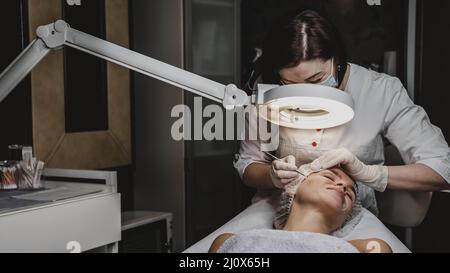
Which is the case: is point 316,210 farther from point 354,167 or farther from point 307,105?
point 307,105

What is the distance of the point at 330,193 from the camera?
1252 mm

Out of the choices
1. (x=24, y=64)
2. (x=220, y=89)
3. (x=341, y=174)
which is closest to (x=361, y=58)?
(x=341, y=174)

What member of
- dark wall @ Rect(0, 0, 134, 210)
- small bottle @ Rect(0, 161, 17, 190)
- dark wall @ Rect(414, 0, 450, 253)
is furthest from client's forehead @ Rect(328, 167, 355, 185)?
dark wall @ Rect(0, 0, 134, 210)

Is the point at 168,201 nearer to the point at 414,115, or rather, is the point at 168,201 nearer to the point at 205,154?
the point at 205,154

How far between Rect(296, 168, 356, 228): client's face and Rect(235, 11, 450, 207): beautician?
1.0 inches

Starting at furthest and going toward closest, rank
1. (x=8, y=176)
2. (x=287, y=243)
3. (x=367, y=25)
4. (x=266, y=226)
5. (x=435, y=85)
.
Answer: (x=367, y=25) < (x=435, y=85) < (x=8, y=176) < (x=266, y=226) < (x=287, y=243)

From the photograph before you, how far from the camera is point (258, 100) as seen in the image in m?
0.85

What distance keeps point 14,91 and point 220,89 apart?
44.9 inches

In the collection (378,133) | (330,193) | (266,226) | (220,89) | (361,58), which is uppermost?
(361,58)

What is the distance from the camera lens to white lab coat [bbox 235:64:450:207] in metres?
1.36

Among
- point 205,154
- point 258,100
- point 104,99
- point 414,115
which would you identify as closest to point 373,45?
point 414,115

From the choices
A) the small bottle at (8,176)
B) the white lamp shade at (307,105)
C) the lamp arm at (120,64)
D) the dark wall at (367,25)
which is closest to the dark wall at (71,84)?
the small bottle at (8,176)

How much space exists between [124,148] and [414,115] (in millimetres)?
1228

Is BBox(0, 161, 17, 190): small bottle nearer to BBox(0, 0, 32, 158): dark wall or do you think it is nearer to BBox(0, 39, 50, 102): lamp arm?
BBox(0, 0, 32, 158): dark wall
